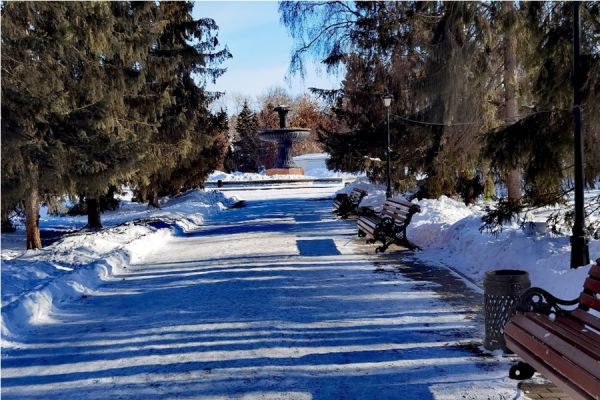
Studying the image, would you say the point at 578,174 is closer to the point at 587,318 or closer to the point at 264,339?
the point at 587,318

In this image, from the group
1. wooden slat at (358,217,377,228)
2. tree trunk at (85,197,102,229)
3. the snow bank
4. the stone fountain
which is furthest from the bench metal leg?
the stone fountain

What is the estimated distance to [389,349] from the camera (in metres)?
4.95

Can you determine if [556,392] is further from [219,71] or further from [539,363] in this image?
[219,71]

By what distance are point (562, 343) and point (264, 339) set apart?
2720 millimetres

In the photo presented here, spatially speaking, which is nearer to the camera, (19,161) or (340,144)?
(19,161)

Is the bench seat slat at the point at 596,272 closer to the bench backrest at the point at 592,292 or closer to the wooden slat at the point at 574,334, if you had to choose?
the bench backrest at the point at 592,292

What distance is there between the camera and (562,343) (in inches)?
143

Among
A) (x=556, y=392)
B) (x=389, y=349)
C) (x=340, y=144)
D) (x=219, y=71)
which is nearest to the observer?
(x=556, y=392)

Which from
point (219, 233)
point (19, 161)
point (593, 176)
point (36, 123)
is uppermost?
point (36, 123)

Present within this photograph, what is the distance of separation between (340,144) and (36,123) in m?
14.0

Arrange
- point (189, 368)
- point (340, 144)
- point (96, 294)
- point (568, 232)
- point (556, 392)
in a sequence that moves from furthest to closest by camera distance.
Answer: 1. point (340, 144)
2. point (568, 232)
3. point (96, 294)
4. point (189, 368)
5. point (556, 392)

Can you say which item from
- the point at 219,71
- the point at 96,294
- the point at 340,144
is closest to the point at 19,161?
the point at 96,294

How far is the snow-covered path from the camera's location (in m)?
4.22

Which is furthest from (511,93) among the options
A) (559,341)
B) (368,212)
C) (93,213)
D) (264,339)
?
(93,213)
